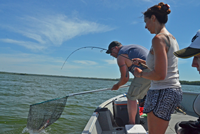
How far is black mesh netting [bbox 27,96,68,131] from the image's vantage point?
286cm

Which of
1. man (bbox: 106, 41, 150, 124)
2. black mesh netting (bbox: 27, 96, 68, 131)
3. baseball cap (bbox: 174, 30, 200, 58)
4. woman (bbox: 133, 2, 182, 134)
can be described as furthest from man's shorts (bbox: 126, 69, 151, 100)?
baseball cap (bbox: 174, 30, 200, 58)

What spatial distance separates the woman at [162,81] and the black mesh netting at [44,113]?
199 centimetres

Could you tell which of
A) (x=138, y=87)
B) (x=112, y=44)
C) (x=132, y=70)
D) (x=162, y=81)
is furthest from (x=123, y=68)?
(x=162, y=81)

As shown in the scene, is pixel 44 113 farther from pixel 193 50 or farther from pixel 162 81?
pixel 193 50

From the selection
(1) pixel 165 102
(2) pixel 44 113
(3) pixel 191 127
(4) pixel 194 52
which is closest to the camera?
(4) pixel 194 52

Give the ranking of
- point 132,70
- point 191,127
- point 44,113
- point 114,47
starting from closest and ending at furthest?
point 191,127 → point 132,70 → point 114,47 → point 44,113

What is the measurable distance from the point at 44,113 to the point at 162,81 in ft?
7.89

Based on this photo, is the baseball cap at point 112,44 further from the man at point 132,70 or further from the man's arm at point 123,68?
the man's arm at point 123,68

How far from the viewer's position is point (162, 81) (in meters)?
1.41

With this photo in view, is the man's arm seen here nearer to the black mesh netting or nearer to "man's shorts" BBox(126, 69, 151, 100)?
"man's shorts" BBox(126, 69, 151, 100)

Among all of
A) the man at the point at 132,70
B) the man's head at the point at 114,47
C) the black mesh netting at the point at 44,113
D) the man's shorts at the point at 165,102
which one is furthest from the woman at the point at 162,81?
the black mesh netting at the point at 44,113

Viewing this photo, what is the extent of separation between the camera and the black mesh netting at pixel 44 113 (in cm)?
286

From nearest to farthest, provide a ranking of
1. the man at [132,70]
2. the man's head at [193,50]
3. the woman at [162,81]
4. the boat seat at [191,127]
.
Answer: the man's head at [193,50] < the boat seat at [191,127] < the woman at [162,81] < the man at [132,70]

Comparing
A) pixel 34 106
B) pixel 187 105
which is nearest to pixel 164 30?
pixel 34 106
